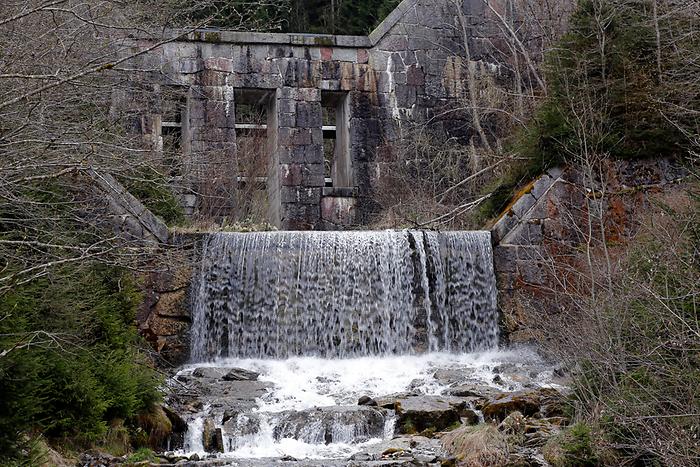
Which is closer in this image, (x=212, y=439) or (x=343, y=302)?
(x=212, y=439)

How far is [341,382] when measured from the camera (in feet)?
38.1

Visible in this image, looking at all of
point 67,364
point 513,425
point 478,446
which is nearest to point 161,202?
point 67,364

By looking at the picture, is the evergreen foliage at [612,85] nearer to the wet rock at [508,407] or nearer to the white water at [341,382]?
the white water at [341,382]

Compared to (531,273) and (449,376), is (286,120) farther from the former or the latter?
(449,376)

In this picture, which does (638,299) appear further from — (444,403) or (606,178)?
(606,178)

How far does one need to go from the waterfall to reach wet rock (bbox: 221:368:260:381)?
0.92 metres

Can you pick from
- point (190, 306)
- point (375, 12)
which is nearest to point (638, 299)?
point (190, 306)

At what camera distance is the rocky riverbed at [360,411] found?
27.5 ft

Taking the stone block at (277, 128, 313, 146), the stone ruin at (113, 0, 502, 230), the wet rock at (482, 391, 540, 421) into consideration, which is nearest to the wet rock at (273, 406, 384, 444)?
the wet rock at (482, 391, 540, 421)

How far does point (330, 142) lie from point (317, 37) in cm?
804

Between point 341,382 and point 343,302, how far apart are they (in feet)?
5.88

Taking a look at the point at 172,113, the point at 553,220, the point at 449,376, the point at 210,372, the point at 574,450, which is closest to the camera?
the point at 574,450

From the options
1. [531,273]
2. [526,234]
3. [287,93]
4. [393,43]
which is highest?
[393,43]

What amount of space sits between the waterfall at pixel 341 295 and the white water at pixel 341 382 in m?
0.29
